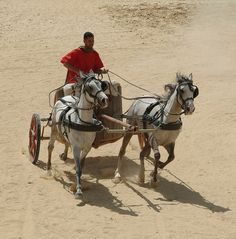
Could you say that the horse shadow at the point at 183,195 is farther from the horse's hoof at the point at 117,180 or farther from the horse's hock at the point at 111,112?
the horse's hock at the point at 111,112

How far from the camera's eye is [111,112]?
11.5m

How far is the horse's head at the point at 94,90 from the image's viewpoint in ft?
30.9

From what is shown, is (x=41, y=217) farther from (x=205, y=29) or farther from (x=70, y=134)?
(x=205, y=29)

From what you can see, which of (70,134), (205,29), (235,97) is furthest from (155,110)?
(205,29)

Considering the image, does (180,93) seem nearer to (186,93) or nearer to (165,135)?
(186,93)

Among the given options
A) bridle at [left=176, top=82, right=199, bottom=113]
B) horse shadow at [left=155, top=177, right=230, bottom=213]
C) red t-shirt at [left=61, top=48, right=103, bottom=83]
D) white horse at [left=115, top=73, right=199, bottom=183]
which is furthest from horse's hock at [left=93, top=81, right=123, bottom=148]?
bridle at [left=176, top=82, right=199, bottom=113]

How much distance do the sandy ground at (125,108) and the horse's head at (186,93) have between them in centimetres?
165

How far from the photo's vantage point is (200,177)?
11461 mm

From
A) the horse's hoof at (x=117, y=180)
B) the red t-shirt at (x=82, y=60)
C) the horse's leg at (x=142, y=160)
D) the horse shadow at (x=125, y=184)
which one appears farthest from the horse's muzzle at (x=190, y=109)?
the red t-shirt at (x=82, y=60)

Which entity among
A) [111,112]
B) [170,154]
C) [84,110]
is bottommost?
[170,154]

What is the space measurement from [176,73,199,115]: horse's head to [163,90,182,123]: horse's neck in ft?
0.52

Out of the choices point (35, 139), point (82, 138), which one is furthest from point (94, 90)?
point (35, 139)

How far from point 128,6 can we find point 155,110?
55.3 ft

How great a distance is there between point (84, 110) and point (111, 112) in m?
1.58
